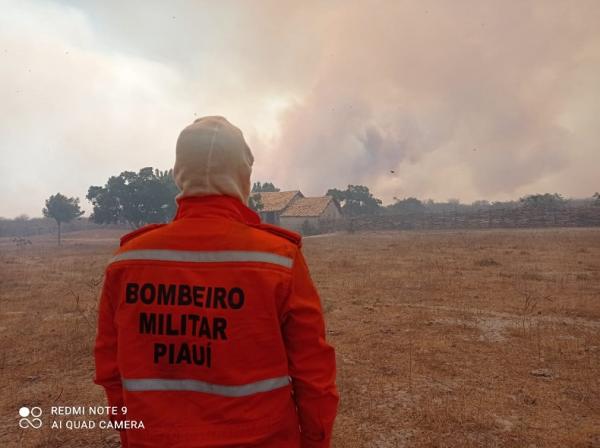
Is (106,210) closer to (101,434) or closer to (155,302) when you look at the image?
(101,434)

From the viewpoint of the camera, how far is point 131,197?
34281mm

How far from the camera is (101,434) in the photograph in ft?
12.3

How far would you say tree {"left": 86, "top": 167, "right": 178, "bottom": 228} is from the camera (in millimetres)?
34188

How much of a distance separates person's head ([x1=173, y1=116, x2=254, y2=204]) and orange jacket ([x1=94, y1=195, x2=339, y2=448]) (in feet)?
0.19

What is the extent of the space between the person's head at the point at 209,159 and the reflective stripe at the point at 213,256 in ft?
0.84

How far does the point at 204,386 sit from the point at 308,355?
15.8 inches

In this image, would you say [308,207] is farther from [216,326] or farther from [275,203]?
[216,326]

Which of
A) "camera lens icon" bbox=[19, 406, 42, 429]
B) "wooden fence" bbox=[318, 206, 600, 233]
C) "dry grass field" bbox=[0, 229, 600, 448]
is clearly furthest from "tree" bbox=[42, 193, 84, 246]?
"camera lens icon" bbox=[19, 406, 42, 429]

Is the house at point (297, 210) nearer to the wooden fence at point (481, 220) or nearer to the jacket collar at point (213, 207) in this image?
the wooden fence at point (481, 220)

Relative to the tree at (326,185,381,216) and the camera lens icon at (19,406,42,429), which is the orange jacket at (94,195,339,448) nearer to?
the camera lens icon at (19,406,42,429)

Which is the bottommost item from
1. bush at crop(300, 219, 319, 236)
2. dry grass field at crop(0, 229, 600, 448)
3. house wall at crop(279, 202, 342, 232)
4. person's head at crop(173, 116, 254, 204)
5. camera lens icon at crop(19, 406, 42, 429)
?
camera lens icon at crop(19, 406, 42, 429)

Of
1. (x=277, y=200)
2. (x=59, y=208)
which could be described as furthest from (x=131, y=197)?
(x=277, y=200)

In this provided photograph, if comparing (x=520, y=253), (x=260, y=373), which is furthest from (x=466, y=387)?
(x=520, y=253)

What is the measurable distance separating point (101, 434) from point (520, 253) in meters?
15.5
